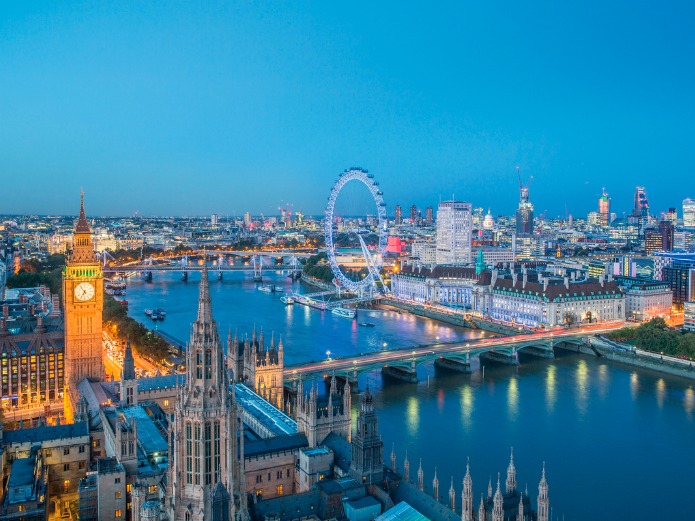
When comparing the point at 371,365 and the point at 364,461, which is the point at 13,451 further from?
the point at 371,365

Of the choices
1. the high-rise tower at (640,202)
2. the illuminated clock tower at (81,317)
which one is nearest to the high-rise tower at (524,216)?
the high-rise tower at (640,202)

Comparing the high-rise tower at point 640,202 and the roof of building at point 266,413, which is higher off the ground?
the high-rise tower at point 640,202

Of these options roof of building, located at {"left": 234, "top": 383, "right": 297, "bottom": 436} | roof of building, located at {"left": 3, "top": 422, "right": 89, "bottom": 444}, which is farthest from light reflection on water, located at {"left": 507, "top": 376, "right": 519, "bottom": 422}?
roof of building, located at {"left": 3, "top": 422, "right": 89, "bottom": 444}

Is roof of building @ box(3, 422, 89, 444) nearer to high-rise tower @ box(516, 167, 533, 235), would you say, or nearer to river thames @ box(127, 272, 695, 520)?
river thames @ box(127, 272, 695, 520)

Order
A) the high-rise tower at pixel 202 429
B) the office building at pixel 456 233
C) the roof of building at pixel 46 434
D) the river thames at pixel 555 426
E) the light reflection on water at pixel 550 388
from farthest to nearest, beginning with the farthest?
the office building at pixel 456 233 < the light reflection on water at pixel 550 388 < the river thames at pixel 555 426 < the roof of building at pixel 46 434 < the high-rise tower at pixel 202 429

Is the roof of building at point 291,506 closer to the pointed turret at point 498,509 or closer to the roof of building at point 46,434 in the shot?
the pointed turret at point 498,509

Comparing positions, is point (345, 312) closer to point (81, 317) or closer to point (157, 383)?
point (81, 317)

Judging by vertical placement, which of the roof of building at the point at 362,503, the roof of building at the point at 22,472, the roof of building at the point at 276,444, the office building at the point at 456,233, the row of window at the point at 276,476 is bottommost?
the row of window at the point at 276,476
